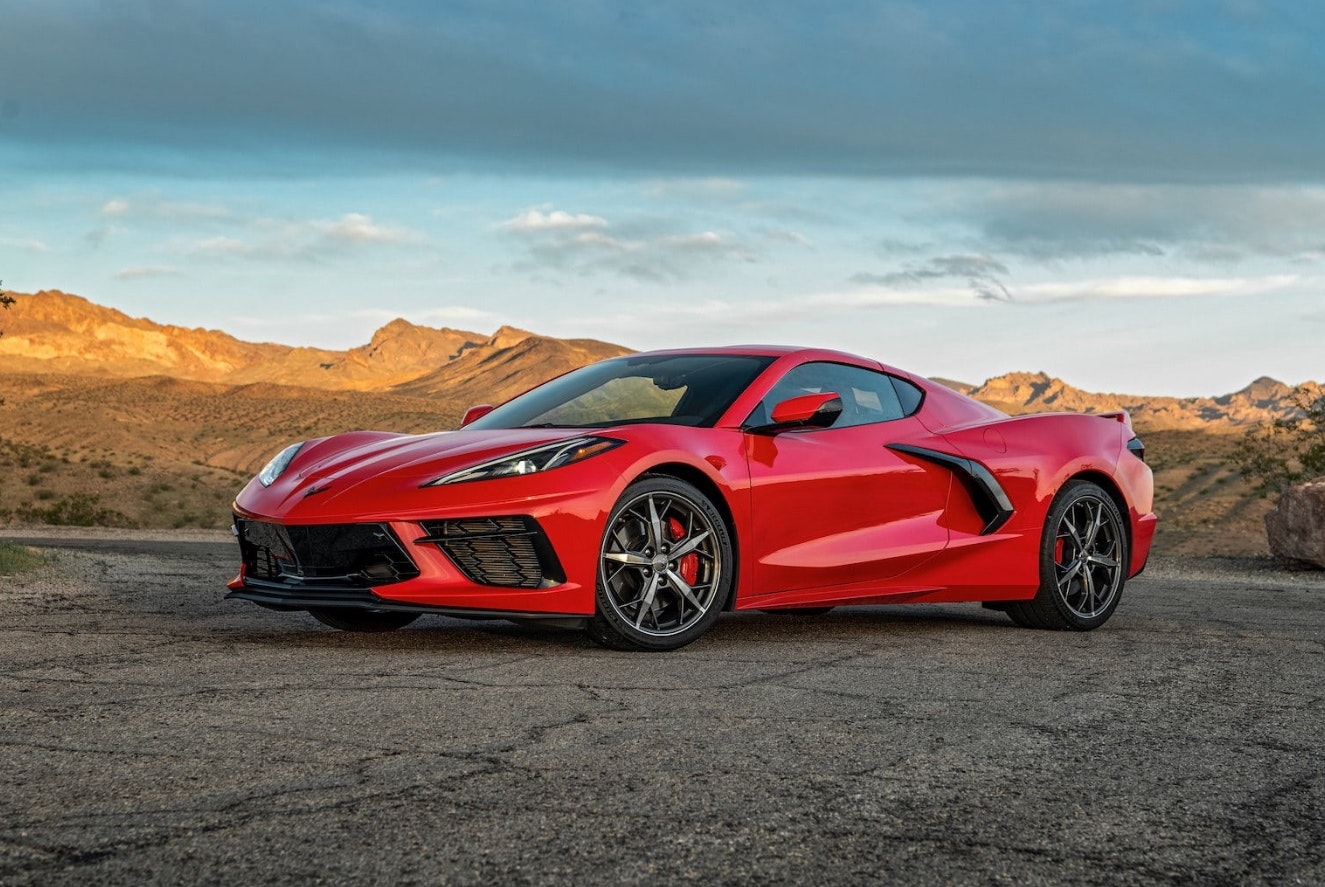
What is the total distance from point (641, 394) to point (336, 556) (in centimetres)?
171

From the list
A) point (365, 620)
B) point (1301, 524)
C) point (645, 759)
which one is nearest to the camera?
point (645, 759)

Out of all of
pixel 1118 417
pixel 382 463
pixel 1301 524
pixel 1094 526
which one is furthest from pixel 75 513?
pixel 1094 526

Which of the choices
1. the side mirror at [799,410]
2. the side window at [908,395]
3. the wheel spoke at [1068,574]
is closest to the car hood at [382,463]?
the side mirror at [799,410]

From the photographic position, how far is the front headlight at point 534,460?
17.0ft

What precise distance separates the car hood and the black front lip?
0.32m

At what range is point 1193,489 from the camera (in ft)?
146

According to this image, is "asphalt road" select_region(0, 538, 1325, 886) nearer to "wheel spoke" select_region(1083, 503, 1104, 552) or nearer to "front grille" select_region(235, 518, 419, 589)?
"front grille" select_region(235, 518, 419, 589)

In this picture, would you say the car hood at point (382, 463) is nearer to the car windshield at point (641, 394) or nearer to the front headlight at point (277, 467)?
the front headlight at point (277, 467)

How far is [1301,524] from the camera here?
42.8 ft

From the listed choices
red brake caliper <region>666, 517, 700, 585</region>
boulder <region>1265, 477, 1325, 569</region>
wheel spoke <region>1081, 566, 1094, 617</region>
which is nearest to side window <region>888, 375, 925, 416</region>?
wheel spoke <region>1081, 566, 1094, 617</region>

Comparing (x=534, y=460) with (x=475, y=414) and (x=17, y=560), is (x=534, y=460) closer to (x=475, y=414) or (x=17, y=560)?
(x=475, y=414)

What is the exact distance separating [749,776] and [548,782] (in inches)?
19.1

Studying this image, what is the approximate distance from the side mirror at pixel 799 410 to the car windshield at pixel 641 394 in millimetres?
246

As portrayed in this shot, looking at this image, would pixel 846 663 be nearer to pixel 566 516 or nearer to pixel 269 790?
pixel 566 516
